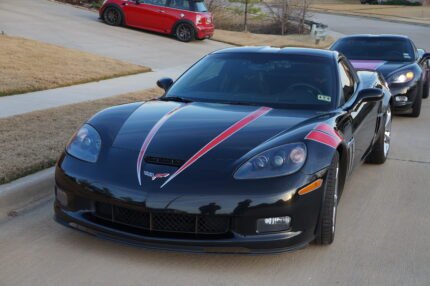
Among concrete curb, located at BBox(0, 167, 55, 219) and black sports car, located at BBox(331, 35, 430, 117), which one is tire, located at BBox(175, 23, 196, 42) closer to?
black sports car, located at BBox(331, 35, 430, 117)

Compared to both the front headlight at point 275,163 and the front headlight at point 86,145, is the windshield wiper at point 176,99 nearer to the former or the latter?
the front headlight at point 86,145

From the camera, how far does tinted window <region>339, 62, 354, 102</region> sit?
5.58 meters

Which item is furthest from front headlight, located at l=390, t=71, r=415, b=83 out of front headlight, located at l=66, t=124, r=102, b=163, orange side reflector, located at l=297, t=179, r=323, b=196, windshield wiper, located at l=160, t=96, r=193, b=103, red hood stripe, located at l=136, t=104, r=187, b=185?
front headlight, located at l=66, t=124, r=102, b=163

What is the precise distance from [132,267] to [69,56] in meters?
11.4

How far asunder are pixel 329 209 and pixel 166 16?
18.7 metres

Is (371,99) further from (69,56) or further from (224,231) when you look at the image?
(69,56)

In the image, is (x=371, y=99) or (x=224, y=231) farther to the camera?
(x=371, y=99)

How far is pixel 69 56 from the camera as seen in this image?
14.6m

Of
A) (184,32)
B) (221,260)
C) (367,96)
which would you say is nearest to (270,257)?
(221,260)

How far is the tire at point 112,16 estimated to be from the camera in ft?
74.2

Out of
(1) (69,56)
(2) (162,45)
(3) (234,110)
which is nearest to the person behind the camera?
(3) (234,110)

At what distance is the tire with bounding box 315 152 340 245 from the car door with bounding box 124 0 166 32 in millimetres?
18605

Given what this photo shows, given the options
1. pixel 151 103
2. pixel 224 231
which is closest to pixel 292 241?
pixel 224 231

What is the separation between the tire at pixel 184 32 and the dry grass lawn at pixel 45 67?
695 cm
